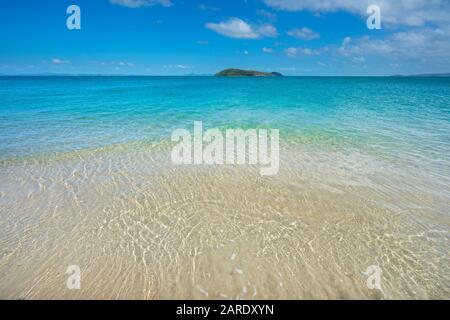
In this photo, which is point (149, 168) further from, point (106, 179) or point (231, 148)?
point (231, 148)

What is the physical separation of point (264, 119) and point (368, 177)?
9.62 m

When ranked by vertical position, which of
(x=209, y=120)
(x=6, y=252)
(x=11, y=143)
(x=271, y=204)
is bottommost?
(x=6, y=252)

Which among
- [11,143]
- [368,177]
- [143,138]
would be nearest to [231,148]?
[143,138]

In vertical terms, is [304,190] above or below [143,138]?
below

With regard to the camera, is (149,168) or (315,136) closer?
(149,168)

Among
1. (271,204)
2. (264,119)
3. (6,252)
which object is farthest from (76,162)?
(264,119)

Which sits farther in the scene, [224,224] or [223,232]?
[224,224]

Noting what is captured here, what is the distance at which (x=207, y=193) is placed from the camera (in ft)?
20.1

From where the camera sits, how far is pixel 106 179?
682 cm

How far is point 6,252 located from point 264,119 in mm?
13904

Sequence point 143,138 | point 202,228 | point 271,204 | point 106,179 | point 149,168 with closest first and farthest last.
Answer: point 202,228 < point 271,204 < point 106,179 < point 149,168 < point 143,138

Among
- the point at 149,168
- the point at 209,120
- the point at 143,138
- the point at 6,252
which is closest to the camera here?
the point at 6,252

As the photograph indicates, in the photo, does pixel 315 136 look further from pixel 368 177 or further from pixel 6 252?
pixel 6 252

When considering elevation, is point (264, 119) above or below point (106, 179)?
above
